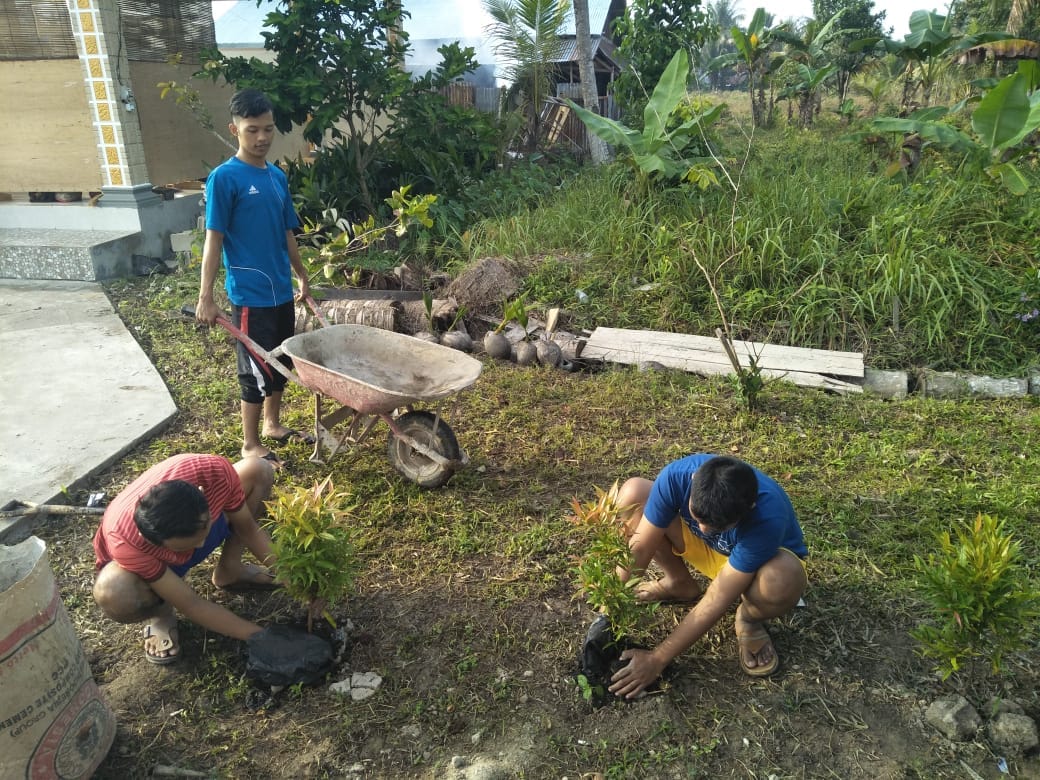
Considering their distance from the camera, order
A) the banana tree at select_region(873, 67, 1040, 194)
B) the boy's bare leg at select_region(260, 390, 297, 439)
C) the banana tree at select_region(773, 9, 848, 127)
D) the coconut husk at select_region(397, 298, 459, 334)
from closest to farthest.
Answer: the boy's bare leg at select_region(260, 390, 297, 439) → the banana tree at select_region(873, 67, 1040, 194) → the coconut husk at select_region(397, 298, 459, 334) → the banana tree at select_region(773, 9, 848, 127)

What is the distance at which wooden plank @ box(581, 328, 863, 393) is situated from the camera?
5.08 meters

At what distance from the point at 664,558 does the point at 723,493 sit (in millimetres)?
725

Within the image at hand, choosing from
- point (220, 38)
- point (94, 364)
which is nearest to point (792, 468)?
point (94, 364)

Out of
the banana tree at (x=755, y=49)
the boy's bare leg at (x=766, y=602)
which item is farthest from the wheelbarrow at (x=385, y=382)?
the banana tree at (x=755, y=49)

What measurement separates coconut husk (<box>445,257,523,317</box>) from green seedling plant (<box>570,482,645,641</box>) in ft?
12.3

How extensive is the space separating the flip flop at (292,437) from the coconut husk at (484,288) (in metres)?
2.19

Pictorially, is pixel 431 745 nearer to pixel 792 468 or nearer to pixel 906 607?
pixel 906 607

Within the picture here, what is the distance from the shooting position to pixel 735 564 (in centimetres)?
236

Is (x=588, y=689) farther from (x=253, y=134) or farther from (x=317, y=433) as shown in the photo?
(x=253, y=134)

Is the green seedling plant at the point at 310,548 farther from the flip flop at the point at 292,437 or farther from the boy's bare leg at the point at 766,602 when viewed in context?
the flip flop at the point at 292,437

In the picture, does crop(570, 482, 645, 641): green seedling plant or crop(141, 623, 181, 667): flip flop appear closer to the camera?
crop(570, 482, 645, 641): green seedling plant

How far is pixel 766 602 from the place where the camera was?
2453mm

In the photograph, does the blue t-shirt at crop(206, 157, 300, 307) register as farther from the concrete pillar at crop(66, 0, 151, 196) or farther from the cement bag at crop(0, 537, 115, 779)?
the concrete pillar at crop(66, 0, 151, 196)

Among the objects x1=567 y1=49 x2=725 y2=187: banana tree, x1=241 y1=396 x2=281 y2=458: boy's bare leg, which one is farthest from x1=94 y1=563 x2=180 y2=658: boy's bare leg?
x1=567 y1=49 x2=725 y2=187: banana tree
